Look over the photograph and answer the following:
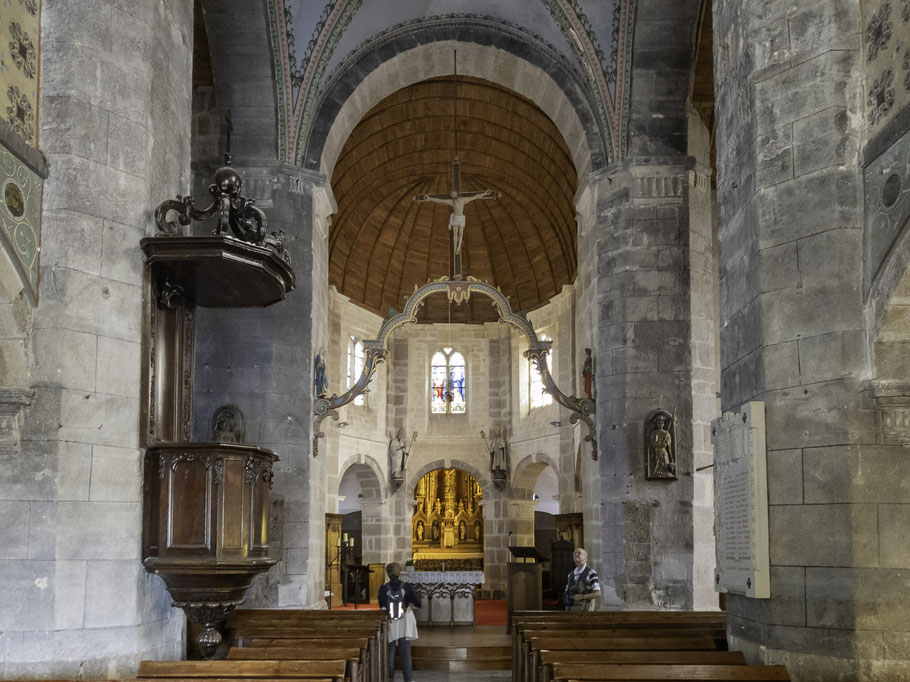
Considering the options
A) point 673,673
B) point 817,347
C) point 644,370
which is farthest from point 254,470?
point 644,370

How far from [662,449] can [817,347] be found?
228 inches

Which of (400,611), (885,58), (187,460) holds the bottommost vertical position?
(400,611)

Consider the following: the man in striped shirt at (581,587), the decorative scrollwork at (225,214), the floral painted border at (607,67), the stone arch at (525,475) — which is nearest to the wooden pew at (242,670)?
the decorative scrollwork at (225,214)

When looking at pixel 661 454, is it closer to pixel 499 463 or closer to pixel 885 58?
pixel 885 58

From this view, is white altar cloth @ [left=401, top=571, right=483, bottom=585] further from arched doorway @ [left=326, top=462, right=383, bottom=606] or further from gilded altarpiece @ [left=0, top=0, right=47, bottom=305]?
gilded altarpiece @ [left=0, top=0, right=47, bottom=305]

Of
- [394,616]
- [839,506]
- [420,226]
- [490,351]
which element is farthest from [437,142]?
[839,506]

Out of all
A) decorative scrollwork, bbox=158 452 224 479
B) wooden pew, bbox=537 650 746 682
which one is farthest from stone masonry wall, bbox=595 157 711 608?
decorative scrollwork, bbox=158 452 224 479

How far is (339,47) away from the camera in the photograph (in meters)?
13.2

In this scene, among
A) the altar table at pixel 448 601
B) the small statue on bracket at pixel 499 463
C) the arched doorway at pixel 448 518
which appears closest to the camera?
the altar table at pixel 448 601

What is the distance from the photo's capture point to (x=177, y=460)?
6.91 meters

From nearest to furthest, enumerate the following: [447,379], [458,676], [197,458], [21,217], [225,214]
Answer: [21,217], [197,458], [225,214], [458,676], [447,379]

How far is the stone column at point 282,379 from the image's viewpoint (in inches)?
473

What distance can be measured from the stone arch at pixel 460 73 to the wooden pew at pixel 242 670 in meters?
8.13

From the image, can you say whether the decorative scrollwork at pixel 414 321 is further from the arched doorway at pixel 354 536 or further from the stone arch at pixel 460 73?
the arched doorway at pixel 354 536
